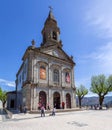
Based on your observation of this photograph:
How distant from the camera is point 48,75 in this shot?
3225 centimetres

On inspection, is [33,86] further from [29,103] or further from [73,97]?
[73,97]

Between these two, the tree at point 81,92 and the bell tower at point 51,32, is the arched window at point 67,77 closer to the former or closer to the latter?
the bell tower at point 51,32

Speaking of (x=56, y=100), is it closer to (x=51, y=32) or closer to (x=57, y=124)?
(x=51, y=32)

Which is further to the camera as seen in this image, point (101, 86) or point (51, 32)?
point (101, 86)

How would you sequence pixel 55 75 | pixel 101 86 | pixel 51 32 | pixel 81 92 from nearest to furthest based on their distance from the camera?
pixel 55 75 < pixel 51 32 < pixel 101 86 < pixel 81 92

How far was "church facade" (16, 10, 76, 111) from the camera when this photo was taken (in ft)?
96.6

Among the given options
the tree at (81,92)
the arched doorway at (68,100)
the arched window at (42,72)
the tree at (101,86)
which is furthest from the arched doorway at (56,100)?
the tree at (81,92)

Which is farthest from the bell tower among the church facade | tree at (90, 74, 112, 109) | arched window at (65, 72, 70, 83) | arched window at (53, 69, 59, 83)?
tree at (90, 74, 112, 109)

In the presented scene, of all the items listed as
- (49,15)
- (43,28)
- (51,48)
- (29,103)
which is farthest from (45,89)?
(49,15)

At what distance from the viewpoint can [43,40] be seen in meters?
40.5

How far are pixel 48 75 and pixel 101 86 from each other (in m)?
20.5

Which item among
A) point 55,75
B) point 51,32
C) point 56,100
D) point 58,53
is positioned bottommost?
point 56,100

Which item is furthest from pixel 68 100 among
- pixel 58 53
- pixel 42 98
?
pixel 58 53

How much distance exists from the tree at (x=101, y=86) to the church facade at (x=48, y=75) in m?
12.5
